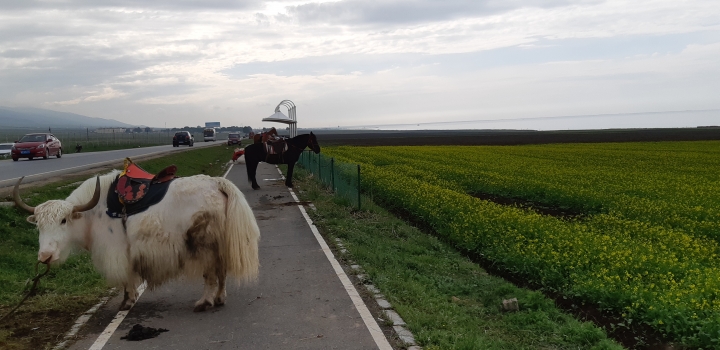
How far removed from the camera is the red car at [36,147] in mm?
32219

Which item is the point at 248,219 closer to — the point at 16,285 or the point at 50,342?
the point at 50,342

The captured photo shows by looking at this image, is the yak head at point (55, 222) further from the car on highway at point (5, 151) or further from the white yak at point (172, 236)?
the car on highway at point (5, 151)

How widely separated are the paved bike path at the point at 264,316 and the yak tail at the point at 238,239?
49 cm

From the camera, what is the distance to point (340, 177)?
1783 cm

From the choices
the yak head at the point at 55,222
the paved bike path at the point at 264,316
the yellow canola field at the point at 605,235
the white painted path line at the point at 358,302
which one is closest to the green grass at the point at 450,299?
the white painted path line at the point at 358,302

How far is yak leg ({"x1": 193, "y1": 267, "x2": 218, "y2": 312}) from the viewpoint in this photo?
687cm

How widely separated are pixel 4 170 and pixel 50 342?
22.0 metres

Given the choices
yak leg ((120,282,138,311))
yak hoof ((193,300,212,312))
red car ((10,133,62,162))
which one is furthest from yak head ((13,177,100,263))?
red car ((10,133,62,162))

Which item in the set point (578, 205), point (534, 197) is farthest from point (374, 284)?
point (534, 197)

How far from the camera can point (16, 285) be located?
8.14 meters

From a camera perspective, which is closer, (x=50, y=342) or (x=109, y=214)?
(x=50, y=342)

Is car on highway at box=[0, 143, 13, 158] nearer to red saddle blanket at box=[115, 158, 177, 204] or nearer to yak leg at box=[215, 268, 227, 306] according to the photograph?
red saddle blanket at box=[115, 158, 177, 204]

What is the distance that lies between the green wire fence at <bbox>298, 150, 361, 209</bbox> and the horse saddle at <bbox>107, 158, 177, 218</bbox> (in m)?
8.39

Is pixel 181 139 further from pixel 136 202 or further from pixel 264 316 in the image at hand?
pixel 264 316
